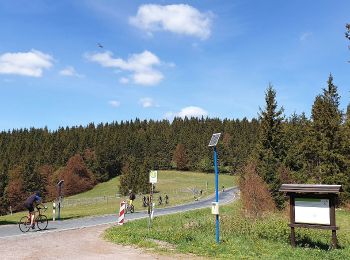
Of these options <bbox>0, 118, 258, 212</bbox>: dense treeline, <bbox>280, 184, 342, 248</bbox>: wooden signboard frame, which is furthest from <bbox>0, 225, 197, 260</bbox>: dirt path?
<bbox>0, 118, 258, 212</bbox>: dense treeline

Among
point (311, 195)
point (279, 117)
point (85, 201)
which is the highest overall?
point (279, 117)

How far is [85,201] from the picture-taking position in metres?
77.0

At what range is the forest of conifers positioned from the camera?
36.8 meters

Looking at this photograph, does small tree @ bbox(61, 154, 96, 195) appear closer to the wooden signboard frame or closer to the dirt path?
the dirt path

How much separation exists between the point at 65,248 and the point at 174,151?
140 metres

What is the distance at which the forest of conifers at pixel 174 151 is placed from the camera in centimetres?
3678

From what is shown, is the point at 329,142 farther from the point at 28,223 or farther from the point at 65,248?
the point at 65,248

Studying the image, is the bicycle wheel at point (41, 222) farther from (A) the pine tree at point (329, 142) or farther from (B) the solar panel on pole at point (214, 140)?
(A) the pine tree at point (329, 142)

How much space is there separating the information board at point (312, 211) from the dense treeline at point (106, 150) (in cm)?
9953

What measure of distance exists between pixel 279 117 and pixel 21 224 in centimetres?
2464

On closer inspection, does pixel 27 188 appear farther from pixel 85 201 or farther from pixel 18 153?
pixel 18 153

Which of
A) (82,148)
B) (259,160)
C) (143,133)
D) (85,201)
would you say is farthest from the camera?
(143,133)

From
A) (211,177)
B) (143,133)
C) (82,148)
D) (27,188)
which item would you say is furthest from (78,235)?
(143,133)

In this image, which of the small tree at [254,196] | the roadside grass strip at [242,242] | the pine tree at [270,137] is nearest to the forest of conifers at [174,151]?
the pine tree at [270,137]
